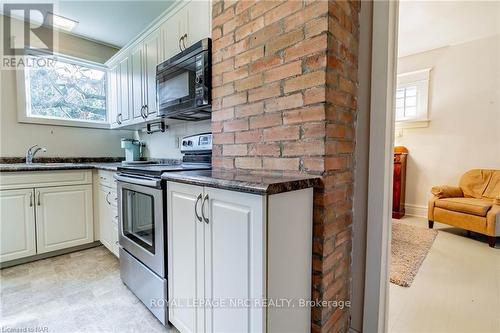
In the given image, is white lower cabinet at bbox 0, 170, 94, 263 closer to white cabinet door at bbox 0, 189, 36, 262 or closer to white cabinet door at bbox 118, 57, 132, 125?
white cabinet door at bbox 0, 189, 36, 262

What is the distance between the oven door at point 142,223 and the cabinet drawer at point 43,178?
1.05 m

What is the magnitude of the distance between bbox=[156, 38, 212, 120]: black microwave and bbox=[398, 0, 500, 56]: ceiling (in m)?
2.15

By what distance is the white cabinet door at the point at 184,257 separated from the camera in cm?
117

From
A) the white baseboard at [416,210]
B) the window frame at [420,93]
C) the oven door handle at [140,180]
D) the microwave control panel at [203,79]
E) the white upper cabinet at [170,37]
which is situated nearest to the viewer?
the oven door handle at [140,180]

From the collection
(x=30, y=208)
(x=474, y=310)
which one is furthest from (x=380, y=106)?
(x=30, y=208)

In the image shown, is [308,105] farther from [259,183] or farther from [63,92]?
[63,92]

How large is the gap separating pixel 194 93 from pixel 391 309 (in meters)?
2.02

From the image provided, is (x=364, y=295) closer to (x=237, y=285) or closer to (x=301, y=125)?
(x=237, y=285)

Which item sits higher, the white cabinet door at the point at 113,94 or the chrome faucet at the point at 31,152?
the white cabinet door at the point at 113,94

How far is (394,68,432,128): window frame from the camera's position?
383 cm

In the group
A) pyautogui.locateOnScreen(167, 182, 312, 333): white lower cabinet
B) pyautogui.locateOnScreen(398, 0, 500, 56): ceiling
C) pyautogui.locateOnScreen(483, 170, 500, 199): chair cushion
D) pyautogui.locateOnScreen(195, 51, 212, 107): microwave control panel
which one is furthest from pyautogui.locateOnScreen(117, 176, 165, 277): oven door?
pyautogui.locateOnScreen(483, 170, 500, 199): chair cushion

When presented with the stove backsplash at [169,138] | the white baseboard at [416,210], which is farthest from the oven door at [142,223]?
the white baseboard at [416,210]

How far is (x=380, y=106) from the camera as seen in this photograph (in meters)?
1.22

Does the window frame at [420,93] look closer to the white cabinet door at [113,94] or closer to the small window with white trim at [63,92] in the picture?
the white cabinet door at [113,94]
